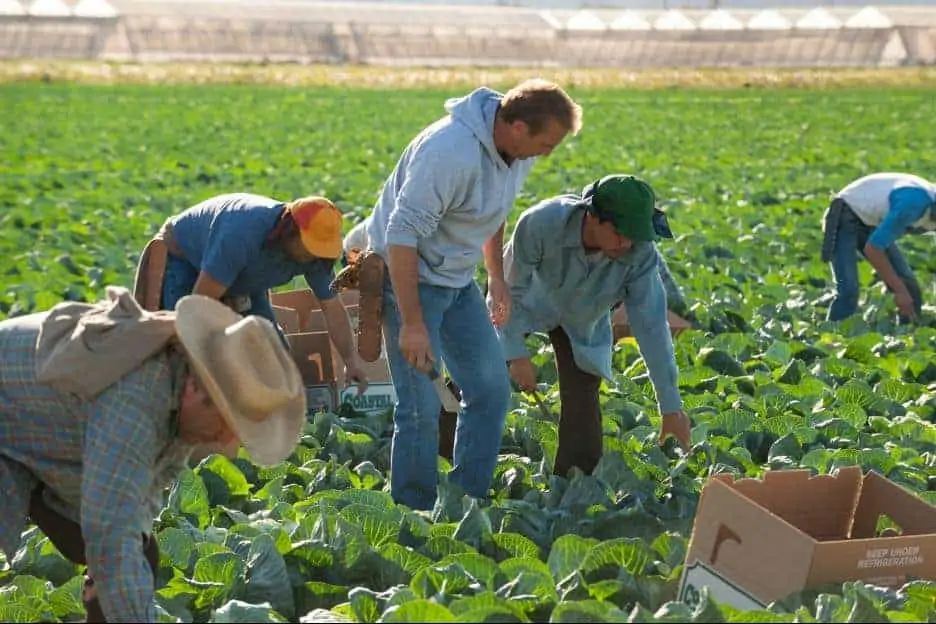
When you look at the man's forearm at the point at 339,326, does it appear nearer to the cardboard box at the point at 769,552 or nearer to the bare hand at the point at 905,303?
the cardboard box at the point at 769,552

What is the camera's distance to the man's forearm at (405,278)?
4.60 metres

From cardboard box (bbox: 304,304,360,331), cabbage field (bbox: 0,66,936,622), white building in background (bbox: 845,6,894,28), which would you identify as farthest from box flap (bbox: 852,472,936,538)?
white building in background (bbox: 845,6,894,28)

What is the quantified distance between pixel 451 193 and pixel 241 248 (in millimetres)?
922

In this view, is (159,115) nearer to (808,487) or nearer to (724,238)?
(724,238)

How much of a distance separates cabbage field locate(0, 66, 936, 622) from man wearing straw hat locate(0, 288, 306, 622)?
0.65m

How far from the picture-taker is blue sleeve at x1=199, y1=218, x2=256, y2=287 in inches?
199

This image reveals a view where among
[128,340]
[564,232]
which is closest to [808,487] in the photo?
[564,232]

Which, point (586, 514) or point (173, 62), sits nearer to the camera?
point (586, 514)

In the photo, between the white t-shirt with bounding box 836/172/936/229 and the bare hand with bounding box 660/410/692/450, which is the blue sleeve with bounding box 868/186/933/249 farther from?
the bare hand with bounding box 660/410/692/450

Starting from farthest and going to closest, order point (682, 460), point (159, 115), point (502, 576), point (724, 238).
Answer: point (159, 115) → point (724, 238) → point (682, 460) → point (502, 576)

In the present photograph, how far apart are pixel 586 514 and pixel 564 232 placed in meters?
1.06

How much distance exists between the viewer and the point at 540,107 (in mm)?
4430

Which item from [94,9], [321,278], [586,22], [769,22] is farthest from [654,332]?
[586,22]

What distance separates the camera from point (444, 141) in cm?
455
